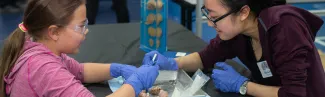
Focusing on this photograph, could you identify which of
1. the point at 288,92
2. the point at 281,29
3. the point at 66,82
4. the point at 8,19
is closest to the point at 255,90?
the point at 288,92

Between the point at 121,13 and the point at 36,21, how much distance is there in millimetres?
2195

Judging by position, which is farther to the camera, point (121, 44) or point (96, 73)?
point (121, 44)

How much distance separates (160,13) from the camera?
187 cm

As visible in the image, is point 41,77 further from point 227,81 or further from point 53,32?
point 227,81

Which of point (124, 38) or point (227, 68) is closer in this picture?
point (227, 68)

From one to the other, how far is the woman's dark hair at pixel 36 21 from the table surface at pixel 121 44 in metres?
0.34

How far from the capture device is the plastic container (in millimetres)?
1859

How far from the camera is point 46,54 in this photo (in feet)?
3.78

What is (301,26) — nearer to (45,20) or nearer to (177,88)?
(177,88)

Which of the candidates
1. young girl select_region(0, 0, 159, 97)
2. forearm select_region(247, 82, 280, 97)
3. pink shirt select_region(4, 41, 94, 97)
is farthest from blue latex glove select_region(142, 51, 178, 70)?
pink shirt select_region(4, 41, 94, 97)

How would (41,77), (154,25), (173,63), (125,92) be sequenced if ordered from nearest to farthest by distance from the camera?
(41,77) → (125,92) → (173,63) → (154,25)

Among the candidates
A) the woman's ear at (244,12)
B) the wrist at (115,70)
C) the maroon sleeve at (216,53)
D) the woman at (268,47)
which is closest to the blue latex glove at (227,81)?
the woman at (268,47)

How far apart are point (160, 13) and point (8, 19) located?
2.65 meters

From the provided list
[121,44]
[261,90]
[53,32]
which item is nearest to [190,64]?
[261,90]
